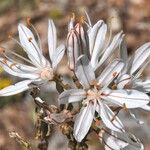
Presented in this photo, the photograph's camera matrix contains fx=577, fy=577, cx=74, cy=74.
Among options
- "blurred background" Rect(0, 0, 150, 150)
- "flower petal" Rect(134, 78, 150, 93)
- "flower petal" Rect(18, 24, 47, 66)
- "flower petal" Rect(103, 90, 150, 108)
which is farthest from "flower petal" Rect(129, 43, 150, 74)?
"blurred background" Rect(0, 0, 150, 150)

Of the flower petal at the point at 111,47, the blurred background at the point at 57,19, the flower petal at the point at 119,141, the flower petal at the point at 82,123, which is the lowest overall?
the blurred background at the point at 57,19

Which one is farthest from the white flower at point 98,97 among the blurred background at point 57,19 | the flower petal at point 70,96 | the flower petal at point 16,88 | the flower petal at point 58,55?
the blurred background at point 57,19

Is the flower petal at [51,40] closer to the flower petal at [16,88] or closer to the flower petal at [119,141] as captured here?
the flower petal at [16,88]

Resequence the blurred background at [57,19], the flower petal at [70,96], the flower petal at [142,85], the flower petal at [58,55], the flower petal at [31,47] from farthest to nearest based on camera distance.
→ the blurred background at [57,19], the flower petal at [31,47], the flower petal at [142,85], the flower petal at [58,55], the flower petal at [70,96]

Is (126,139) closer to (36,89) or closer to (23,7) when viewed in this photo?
(36,89)

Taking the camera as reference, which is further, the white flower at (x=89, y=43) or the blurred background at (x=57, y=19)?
the blurred background at (x=57, y=19)

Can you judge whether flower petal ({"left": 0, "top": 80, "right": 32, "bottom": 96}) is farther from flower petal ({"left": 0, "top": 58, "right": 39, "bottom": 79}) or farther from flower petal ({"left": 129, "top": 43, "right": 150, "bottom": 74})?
flower petal ({"left": 129, "top": 43, "right": 150, "bottom": 74})

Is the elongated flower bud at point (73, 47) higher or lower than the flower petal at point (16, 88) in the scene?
higher
